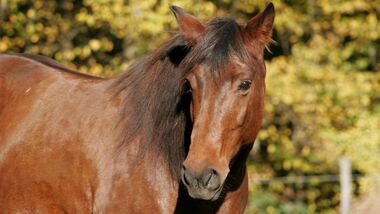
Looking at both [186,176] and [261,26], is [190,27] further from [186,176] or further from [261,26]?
[186,176]

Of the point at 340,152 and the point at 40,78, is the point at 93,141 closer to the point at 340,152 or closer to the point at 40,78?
the point at 40,78

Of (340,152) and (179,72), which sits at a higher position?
(179,72)

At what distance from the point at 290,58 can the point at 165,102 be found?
843cm

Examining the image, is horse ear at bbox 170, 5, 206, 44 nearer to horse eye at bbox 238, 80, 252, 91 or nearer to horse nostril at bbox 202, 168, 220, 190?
horse eye at bbox 238, 80, 252, 91

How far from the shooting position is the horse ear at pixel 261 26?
13.4 ft

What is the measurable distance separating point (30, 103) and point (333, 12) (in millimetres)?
8960

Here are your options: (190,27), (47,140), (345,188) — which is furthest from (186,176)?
(345,188)

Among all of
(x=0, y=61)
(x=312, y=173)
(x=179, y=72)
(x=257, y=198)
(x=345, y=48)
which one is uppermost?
(x=179, y=72)

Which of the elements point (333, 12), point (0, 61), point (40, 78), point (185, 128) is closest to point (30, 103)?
point (40, 78)

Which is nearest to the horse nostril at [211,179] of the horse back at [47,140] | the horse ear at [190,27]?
the horse ear at [190,27]

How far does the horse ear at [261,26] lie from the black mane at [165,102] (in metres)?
0.08

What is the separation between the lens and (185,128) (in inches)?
168

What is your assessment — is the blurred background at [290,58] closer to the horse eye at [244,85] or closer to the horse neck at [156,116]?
the horse neck at [156,116]

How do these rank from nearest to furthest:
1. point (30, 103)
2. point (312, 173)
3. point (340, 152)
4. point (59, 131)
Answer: point (59, 131)
point (30, 103)
point (340, 152)
point (312, 173)
